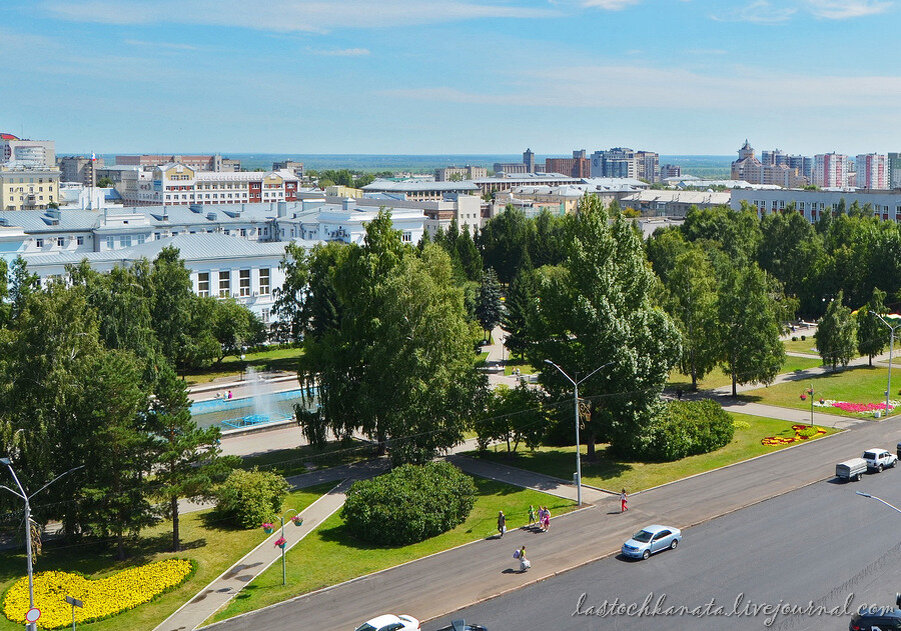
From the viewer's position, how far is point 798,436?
177 feet

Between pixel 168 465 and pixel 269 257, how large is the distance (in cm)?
5636

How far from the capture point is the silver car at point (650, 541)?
115 feet

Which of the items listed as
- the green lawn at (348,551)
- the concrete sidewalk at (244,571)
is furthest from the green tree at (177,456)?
the green lawn at (348,551)

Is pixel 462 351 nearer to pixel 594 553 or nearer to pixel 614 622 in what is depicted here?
pixel 594 553

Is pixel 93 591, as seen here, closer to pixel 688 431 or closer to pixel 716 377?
pixel 688 431

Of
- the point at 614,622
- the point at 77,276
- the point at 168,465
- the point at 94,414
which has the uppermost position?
the point at 77,276

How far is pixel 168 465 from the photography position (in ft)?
120

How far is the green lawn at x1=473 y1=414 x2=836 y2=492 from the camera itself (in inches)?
1802

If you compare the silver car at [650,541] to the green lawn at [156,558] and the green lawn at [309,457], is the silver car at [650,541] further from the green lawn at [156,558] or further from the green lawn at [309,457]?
the green lawn at [309,457]

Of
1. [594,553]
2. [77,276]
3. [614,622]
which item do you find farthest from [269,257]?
[614,622]

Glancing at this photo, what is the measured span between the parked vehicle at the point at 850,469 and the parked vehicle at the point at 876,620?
55.4 ft

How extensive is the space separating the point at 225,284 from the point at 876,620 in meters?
71.9

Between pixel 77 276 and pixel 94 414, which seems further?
pixel 77 276

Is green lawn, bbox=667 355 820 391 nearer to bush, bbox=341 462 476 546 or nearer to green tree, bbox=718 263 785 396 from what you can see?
green tree, bbox=718 263 785 396
